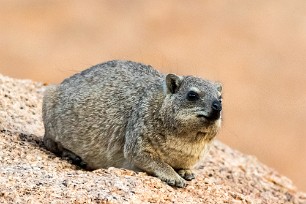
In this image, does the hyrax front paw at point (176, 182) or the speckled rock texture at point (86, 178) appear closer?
the speckled rock texture at point (86, 178)

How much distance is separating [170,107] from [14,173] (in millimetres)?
2004

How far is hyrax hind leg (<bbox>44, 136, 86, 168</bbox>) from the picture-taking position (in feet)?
42.0

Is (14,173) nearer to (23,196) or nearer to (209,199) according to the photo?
(23,196)

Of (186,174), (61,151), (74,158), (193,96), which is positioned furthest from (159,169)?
(61,151)

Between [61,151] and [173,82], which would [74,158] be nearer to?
[61,151]

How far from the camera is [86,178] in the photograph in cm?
1108

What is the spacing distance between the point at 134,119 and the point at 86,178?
139cm

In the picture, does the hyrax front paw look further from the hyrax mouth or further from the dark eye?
the dark eye

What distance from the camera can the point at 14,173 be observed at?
10961 mm

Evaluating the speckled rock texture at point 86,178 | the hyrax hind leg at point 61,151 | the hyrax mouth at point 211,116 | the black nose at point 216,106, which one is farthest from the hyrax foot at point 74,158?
the black nose at point 216,106

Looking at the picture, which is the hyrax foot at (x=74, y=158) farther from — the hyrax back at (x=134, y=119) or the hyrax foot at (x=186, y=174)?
the hyrax foot at (x=186, y=174)

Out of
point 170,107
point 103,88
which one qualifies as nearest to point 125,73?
point 103,88

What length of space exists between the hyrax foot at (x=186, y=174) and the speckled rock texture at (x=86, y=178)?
0.40 feet

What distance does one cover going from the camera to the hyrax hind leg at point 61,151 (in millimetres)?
12812
